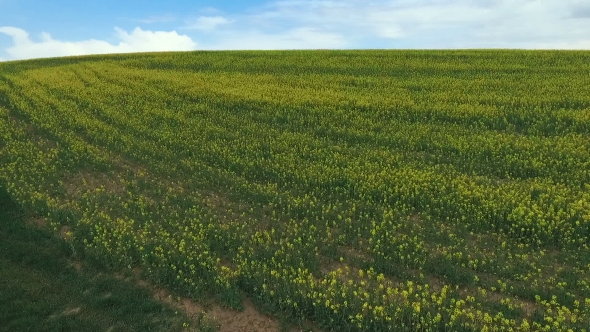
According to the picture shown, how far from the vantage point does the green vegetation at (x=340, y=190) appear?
8.52 meters

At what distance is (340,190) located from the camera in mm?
13125

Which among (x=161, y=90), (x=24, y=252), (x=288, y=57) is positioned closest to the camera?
(x=24, y=252)

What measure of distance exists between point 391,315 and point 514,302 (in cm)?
232

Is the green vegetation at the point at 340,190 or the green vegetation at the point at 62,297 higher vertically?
the green vegetation at the point at 340,190

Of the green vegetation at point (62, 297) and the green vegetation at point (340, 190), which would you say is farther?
the green vegetation at point (62, 297)

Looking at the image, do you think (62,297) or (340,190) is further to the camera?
(340,190)

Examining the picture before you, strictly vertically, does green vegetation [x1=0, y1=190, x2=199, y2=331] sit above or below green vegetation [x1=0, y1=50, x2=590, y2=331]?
below

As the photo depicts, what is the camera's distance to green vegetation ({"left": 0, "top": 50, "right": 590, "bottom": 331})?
27.9 feet

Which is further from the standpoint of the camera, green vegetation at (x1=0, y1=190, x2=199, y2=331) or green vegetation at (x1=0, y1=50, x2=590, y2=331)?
green vegetation at (x1=0, y1=190, x2=199, y2=331)

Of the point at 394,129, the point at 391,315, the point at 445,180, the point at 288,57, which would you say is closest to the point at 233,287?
the point at 391,315

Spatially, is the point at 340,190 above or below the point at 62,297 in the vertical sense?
above

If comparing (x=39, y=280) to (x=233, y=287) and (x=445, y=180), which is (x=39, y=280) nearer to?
(x=233, y=287)

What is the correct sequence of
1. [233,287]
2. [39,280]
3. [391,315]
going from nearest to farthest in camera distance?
1. [391,315]
2. [233,287]
3. [39,280]

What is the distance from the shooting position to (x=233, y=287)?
907cm
